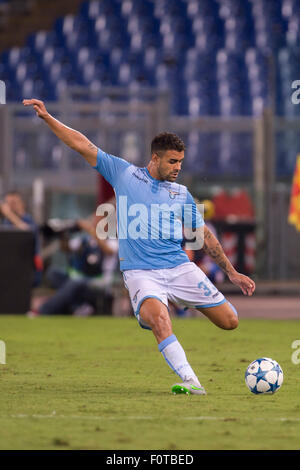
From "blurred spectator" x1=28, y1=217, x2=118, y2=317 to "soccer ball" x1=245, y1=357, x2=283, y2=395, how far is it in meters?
7.45

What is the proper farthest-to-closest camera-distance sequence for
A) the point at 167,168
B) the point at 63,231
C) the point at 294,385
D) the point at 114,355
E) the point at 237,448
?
the point at 63,231, the point at 114,355, the point at 294,385, the point at 167,168, the point at 237,448

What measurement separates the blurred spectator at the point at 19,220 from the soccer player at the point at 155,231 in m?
7.42

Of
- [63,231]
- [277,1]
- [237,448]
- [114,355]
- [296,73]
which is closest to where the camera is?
[237,448]

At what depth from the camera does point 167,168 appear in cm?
679

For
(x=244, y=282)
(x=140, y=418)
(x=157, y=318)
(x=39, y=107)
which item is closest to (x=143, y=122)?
(x=39, y=107)

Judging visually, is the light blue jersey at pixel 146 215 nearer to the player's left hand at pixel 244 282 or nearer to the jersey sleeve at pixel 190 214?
the jersey sleeve at pixel 190 214

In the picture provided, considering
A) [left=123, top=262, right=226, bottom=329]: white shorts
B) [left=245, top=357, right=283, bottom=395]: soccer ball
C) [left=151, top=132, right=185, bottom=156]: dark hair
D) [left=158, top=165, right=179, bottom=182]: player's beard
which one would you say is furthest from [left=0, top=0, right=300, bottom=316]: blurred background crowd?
[left=245, top=357, right=283, bottom=395]: soccer ball

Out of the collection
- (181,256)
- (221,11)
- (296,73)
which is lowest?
(181,256)

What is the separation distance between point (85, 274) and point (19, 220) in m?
1.50

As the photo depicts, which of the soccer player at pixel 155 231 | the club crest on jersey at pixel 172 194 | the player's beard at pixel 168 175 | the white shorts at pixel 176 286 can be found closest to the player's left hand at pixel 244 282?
the soccer player at pixel 155 231

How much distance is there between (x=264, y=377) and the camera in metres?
6.63
